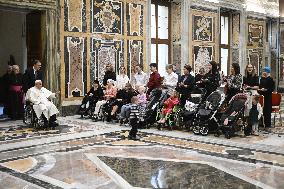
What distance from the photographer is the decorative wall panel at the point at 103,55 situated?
1167 centimetres

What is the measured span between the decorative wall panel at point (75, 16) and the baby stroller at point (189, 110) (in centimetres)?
418

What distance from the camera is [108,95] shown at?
1016 cm

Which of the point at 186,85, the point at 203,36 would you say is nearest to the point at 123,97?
the point at 186,85

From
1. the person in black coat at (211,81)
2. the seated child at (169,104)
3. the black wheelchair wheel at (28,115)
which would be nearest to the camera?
the person in black coat at (211,81)

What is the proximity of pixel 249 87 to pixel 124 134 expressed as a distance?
2929mm

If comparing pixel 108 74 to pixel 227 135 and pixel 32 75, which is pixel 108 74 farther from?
pixel 227 135

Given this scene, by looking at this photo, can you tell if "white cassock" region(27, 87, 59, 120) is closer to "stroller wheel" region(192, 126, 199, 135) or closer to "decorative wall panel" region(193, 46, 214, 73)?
"stroller wheel" region(192, 126, 199, 135)

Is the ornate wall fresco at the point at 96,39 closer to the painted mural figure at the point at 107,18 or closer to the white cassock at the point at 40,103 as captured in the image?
the painted mural figure at the point at 107,18

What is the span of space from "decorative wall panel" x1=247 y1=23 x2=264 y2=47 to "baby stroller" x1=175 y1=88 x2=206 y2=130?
30.8ft

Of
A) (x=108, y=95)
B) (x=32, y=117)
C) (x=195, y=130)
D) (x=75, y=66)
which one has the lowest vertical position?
(x=195, y=130)

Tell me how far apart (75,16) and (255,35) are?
9.68 m

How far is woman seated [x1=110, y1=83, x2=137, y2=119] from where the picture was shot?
9.85 metres

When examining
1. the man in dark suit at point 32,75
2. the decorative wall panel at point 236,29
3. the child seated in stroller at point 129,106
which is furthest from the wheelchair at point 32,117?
the decorative wall panel at point 236,29

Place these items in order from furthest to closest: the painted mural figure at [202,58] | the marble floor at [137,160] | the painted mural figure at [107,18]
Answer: the painted mural figure at [202,58], the painted mural figure at [107,18], the marble floor at [137,160]
